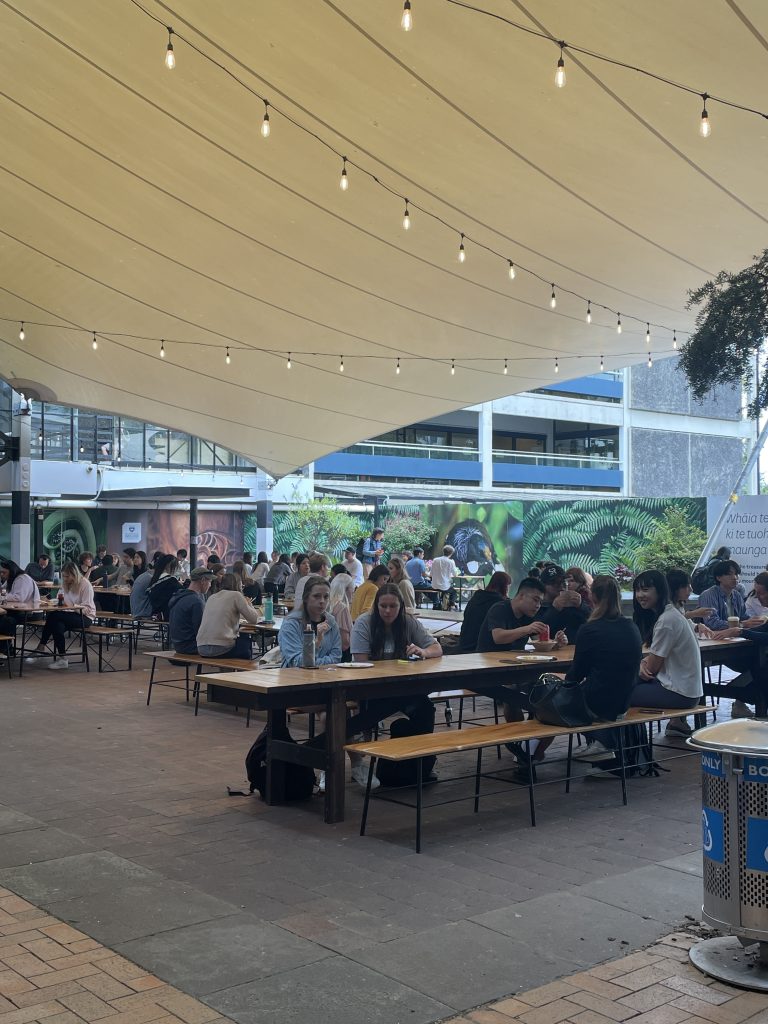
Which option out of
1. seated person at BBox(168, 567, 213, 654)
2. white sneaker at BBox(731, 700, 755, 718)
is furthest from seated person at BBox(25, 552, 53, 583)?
white sneaker at BBox(731, 700, 755, 718)

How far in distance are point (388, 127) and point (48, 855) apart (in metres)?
5.61

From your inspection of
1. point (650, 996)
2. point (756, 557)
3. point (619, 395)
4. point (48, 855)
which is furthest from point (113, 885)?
point (619, 395)

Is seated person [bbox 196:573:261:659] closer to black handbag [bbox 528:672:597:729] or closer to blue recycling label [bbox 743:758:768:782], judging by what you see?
black handbag [bbox 528:672:597:729]

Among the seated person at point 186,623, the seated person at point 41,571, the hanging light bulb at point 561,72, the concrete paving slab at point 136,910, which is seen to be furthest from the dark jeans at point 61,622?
the hanging light bulb at point 561,72

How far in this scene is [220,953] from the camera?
3828 millimetres

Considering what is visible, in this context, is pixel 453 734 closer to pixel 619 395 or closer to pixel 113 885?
pixel 113 885

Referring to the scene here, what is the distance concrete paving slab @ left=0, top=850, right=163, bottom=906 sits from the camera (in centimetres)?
455

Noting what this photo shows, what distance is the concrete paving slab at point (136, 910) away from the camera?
4086mm

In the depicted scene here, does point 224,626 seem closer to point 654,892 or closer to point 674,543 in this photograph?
point 654,892

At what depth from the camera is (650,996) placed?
3428mm

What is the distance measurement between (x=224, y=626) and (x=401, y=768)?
3.51 m

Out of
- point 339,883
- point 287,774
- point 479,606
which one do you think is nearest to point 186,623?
point 479,606

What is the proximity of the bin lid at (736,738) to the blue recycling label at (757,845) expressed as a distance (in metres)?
0.24

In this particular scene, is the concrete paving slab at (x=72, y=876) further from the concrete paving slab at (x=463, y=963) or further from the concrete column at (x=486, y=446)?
the concrete column at (x=486, y=446)
